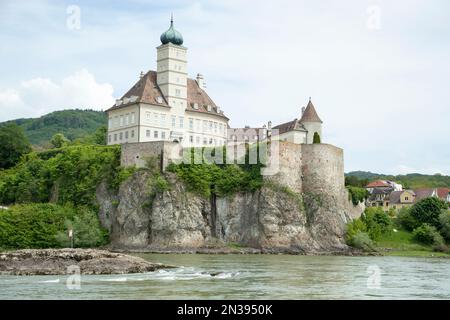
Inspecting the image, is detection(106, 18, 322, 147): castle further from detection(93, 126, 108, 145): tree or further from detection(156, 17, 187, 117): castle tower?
detection(93, 126, 108, 145): tree

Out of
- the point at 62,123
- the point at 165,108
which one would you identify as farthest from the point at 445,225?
the point at 62,123

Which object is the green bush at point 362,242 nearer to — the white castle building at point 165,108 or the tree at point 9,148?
the white castle building at point 165,108

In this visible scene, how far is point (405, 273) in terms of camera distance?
4481 cm

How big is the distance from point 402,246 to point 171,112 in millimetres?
27981

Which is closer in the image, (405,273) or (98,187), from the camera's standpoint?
(405,273)

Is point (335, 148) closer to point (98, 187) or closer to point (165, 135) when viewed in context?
point (165, 135)

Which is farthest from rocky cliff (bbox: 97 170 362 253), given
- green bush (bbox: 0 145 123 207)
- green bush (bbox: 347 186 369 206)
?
green bush (bbox: 347 186 369 206)

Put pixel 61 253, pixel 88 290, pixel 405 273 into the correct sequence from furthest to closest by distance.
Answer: pixel 405 273
pixel 61 253
pixel 88 290

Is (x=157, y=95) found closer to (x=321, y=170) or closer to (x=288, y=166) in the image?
(x=288, y=166)

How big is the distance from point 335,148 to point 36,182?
33.2m

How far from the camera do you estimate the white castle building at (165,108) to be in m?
75.0

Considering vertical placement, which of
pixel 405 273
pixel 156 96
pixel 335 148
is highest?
pixel 156 96

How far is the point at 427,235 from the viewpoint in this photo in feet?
244
